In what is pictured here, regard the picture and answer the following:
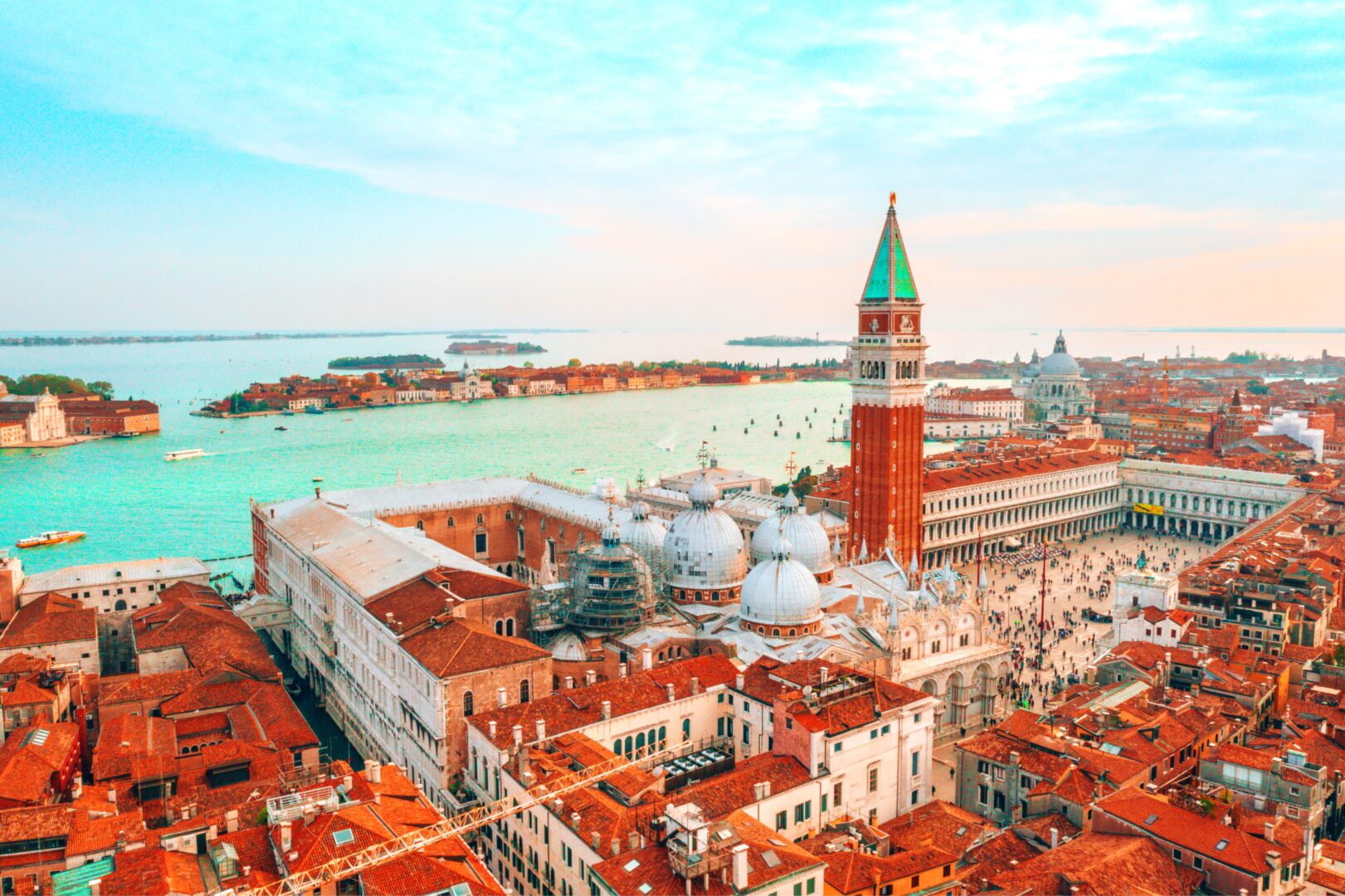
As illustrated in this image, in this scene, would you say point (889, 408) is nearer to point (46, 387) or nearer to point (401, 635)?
point (401, 635)

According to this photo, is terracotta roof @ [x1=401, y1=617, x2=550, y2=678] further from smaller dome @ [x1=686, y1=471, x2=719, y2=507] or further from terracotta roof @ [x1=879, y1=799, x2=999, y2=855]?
terracotta roof @ [x1=879, y1=799, x2=999, y2=855]

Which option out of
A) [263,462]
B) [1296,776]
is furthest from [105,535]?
[1296,776]

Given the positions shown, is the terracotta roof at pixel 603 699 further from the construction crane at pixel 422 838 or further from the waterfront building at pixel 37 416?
the waterfront building at pixel 37 416

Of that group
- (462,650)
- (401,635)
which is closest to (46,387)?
(401,635)

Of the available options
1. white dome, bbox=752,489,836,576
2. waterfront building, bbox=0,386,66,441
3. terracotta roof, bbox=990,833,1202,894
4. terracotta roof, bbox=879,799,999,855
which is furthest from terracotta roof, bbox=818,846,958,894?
waterfront building, bbox=0,386,66,441

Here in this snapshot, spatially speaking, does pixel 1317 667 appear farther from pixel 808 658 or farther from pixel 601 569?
pixel 601 569

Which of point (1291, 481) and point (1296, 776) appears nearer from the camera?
point (1296, 776)
